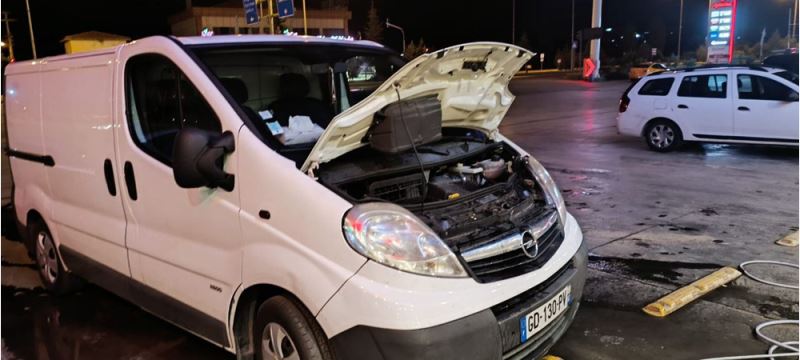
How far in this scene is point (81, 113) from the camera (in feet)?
12.8

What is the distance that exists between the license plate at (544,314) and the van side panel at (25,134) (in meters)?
3.63

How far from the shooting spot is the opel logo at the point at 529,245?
113 inches

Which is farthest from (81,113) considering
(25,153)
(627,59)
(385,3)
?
(385,3)

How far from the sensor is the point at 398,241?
2.52m

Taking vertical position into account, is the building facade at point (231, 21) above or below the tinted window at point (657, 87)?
above

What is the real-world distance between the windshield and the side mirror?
8.0 inches

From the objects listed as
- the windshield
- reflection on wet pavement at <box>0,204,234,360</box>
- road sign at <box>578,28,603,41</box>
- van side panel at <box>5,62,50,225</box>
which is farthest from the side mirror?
road sign at <box>578,28,603,41</box>

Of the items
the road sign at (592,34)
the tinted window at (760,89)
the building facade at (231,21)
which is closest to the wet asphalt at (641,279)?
the tinted window at (760,89)

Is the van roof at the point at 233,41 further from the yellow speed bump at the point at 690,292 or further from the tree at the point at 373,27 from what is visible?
the tree at the point at 373,27

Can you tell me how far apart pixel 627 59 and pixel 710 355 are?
57.8 meters

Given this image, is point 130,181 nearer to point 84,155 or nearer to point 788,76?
point 84,155

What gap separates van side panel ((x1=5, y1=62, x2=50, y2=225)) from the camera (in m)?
4.52

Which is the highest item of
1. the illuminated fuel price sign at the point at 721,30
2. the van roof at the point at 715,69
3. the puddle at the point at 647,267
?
the illuminated fuel price sign at the point at 721,30

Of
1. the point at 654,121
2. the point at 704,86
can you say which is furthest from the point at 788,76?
the point at 654,121
